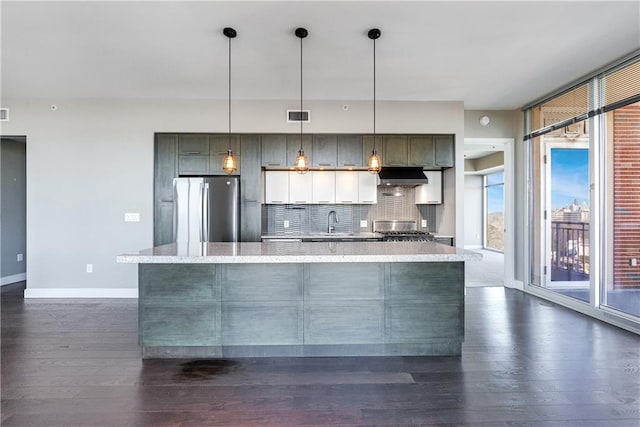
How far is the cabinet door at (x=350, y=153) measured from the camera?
5.05m

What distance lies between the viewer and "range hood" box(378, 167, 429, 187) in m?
5.03

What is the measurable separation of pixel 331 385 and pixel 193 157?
377 cm

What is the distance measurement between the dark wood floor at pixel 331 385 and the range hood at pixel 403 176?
7.64 feet

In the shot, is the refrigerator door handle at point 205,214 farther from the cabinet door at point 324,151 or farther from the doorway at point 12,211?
the doorway at point 12,211

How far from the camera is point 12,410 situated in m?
2.11

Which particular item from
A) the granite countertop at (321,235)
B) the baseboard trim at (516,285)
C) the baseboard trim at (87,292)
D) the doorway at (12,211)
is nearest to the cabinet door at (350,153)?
the granite countertop at (321,235)

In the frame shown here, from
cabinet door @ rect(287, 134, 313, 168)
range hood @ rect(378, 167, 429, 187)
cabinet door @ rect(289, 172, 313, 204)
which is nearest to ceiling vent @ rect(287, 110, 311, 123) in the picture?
cabinet door @ rect(287, 134, 313, 168)

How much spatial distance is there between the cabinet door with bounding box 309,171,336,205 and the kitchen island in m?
2.37

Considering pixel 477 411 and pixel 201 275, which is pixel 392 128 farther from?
pixel 477 411

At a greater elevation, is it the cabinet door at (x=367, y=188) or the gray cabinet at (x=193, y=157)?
the gray cabinet at (x=193, y=157)

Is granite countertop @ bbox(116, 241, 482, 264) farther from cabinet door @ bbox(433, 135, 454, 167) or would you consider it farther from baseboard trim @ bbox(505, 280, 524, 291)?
baseboard trim @ bbox(505, 280, 524, 291)

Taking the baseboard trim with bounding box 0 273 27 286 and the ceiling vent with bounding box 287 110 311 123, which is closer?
the ceiling vent with bounding box 287 110 311 123

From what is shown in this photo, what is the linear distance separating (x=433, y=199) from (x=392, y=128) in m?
1.27

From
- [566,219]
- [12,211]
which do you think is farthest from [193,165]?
[566,219]
